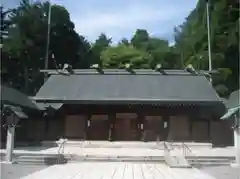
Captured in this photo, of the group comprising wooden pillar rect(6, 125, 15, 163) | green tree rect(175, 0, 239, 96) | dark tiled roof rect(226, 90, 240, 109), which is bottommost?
wooden pillar rect(6, 125, 15, 163)

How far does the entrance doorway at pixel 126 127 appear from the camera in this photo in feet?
60.9

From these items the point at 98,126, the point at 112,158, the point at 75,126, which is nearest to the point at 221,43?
the point at 98,126

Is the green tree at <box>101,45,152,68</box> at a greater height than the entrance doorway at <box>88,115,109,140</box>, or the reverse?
the green tree at <box>101,45,152,68</box>

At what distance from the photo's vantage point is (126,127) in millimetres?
18703

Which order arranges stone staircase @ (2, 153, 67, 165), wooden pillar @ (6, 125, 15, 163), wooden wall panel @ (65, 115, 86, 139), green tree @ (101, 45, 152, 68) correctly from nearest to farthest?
1. wooden pillar @ (6, 125, 15, 163)
2. stone staircase @ (2, 153, 67, 165)
3. wooden wall panel @ (65, 115, 86, 139)
4. green tree @ (101, 45, 152, 68)

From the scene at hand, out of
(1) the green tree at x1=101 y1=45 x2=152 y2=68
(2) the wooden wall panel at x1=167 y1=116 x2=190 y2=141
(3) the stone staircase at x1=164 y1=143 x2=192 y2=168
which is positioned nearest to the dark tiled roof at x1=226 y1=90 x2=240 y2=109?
(3) the stone staircase at x1=164 y1=143 x2=192 y2=168

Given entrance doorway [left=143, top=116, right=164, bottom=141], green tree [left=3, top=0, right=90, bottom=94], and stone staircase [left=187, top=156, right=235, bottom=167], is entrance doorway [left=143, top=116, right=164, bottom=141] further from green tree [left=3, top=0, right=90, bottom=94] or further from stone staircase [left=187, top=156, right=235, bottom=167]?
green tree [left=3, top=0, right=90, bottom=94]

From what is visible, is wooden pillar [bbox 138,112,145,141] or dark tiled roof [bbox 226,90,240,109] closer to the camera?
dark tiled roof [bbox 226,90,240,109]

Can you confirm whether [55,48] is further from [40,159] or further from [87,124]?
[40,159]

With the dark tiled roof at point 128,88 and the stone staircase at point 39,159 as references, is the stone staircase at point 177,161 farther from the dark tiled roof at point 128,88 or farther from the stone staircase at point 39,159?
the dark tiled roof at point 128,88

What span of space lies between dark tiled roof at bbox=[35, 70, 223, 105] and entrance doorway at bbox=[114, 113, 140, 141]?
48.6 inches

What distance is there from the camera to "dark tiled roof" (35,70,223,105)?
18031 mm

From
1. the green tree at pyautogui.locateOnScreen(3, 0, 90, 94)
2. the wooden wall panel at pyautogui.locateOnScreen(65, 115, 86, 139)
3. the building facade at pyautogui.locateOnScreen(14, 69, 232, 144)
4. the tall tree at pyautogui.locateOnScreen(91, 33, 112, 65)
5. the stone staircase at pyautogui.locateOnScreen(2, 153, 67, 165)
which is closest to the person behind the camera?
the stone staircase at pyautogui.locateOnScreen(2, 153, 67, 165)

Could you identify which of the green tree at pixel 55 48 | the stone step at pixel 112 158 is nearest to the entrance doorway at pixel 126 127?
the stone step at pixel 112 158
